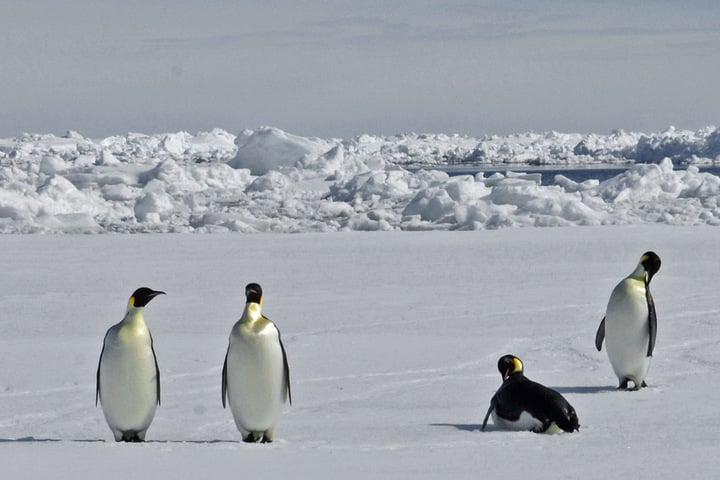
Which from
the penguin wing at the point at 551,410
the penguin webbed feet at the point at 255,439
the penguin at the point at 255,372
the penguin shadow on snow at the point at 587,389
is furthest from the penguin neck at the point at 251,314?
the penguin shadow on snow at the point at 587,389

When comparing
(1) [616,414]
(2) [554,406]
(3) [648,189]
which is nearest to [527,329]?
(1) [616,414]

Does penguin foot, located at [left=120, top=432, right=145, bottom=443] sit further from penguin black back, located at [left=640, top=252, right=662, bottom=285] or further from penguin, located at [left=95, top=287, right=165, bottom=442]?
penguin black back, located at [left=640, top=252, right=662, bottom=285]

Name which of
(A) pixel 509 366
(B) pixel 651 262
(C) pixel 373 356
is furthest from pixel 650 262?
(C) pixel 373 356

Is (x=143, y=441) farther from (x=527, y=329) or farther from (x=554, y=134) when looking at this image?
(x=554, y=134)

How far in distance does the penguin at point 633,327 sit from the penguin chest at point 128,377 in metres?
2.03

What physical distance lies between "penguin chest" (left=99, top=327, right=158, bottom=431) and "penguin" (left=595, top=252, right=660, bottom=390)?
6.66 feet

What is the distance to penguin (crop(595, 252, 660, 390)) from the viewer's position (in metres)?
4.71

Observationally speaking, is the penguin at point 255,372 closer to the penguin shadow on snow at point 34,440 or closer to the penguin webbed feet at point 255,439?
the penguin webbed feet at point 255,439

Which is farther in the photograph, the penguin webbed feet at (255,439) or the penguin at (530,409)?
the penguin webbed feet at (255,439)

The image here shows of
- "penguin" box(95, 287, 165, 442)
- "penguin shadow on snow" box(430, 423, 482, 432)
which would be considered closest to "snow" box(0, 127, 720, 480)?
"penguin shadow on snow" box(430, 423, 482, 432)

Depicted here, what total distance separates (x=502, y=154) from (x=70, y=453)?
63.9m

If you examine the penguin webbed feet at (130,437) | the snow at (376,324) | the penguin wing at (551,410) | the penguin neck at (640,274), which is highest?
the penguin neck at (640,274)

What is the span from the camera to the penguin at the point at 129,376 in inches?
148

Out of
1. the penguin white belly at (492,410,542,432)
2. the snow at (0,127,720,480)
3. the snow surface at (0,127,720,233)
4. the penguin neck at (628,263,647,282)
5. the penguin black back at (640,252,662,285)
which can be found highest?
the penguin black back at (640,252,662,285)
